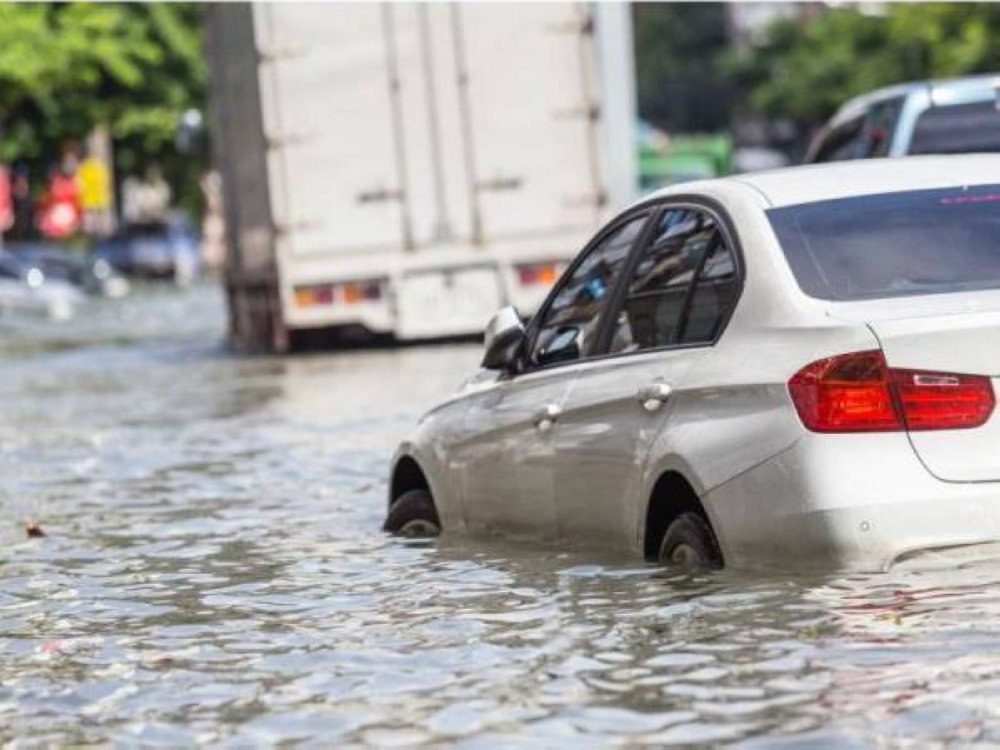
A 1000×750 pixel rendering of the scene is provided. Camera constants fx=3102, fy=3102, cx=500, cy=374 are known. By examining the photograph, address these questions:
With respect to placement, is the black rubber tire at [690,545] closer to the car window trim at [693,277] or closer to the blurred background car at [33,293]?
the car window trim at [693,277]

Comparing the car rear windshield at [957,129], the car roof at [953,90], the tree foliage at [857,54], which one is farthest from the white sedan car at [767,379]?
the tree foliage at [857,54]

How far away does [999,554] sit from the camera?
7.94 meters

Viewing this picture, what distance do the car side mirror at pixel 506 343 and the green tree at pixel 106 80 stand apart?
193 ft

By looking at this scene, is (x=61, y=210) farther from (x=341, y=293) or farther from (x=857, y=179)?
(x=857, y=179)

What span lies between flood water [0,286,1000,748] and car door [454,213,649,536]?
166 millimetres

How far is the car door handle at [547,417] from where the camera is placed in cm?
944

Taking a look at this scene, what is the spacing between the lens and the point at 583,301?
9.70 m

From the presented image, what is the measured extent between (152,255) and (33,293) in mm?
28543

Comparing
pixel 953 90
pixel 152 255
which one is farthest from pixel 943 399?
pixel 152 255

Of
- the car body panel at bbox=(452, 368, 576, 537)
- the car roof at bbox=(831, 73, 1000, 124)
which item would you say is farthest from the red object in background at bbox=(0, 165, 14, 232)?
the car body panel at bbox=(452, 368, 576, 537)

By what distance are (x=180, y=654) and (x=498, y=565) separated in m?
1.68

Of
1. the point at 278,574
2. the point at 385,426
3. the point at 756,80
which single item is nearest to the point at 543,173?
the point at 385,426

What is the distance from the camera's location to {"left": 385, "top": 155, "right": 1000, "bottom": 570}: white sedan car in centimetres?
787

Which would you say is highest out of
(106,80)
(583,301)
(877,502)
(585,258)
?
(106,80)
